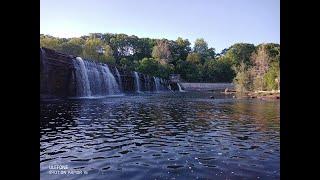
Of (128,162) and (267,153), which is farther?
(267,153)

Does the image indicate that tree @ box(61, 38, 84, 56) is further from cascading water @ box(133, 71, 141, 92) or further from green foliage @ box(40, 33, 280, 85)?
cascading water @ box(133, 71, 141, 92)

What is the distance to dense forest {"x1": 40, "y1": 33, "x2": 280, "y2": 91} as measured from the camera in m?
44.3

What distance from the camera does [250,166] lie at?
627cm

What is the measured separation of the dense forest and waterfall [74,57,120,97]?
490 inches

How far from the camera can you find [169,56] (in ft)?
195

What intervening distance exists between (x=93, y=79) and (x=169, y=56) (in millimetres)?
30448

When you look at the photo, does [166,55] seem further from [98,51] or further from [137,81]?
[137,81]
